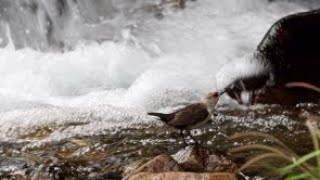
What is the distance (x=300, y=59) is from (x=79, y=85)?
3.09m

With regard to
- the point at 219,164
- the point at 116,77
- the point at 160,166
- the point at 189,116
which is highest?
the point at 189,116

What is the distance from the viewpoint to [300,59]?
7.72 meters

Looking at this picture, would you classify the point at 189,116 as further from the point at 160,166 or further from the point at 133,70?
the point at 133,70

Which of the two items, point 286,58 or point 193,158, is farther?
point 286,58

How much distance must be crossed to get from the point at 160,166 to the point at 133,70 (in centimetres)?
412

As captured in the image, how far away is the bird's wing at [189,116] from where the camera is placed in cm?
531

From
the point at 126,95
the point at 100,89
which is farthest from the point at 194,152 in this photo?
the point at 100,89

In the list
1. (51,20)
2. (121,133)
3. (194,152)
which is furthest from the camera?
(51,20)

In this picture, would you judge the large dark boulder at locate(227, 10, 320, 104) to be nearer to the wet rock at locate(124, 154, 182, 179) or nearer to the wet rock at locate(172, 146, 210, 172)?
the wet rock at locate(172, 146, 210, 172)

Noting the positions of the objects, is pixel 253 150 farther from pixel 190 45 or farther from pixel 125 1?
pixel 125 1

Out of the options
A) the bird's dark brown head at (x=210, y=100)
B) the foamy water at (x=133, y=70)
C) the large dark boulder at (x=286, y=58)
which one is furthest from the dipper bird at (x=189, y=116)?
the large dark boulder at (x=286, y=58)

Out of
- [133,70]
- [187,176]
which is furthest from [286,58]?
[187,176]

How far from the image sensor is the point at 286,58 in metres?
7.67

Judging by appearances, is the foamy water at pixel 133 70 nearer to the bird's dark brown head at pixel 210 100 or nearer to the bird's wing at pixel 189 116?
the bird's dark brown head at pixel 210 100
